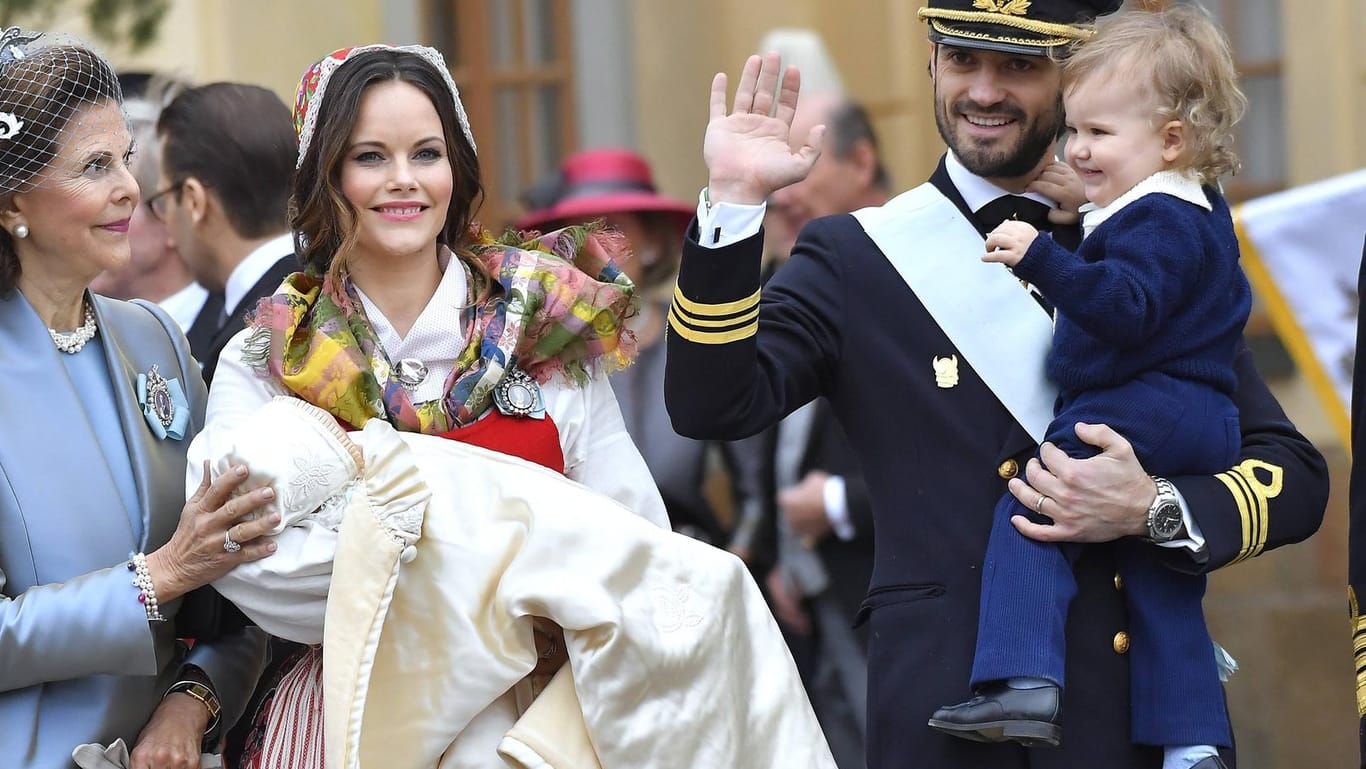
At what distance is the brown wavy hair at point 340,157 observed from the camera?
10.0 feet

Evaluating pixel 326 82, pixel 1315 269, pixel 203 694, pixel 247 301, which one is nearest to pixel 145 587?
pixel 203 694

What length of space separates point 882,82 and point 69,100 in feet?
17.4

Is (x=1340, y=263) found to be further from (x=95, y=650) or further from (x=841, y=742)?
(x=95, y=650)

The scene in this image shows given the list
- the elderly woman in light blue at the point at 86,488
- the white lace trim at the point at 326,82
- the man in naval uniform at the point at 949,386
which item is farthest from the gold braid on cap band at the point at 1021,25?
the elderly woman in light blue at the point at 86,488

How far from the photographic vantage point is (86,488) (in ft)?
9.79

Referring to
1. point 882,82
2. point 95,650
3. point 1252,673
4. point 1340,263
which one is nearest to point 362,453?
point 95,650

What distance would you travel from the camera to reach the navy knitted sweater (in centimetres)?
293

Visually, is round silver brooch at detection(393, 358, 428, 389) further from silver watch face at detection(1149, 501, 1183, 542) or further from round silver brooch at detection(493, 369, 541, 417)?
silver watch face at detection(1149, 501, 1183, 542)

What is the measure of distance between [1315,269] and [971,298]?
999 mm

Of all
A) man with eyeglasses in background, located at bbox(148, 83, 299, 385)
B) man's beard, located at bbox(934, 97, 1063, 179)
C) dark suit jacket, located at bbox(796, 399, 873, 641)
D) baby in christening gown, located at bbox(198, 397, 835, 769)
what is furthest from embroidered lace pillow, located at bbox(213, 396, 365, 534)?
dark suit jacket, located at bbox(796, 399, 873, 641)

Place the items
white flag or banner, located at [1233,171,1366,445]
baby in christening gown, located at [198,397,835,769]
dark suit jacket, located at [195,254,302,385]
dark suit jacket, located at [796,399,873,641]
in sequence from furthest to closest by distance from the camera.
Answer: dark suit jacket, located at [796,399,873,641], dark suit jacket, located at [195,254,302,385], white flag or banner, located at [1233,171,1366,445], baby in christening gown, located at [198,397,835,769]

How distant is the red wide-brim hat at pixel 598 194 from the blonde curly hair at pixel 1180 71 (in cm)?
325

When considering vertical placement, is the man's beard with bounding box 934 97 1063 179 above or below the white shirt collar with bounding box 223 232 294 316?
above

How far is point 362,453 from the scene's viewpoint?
112 inches
